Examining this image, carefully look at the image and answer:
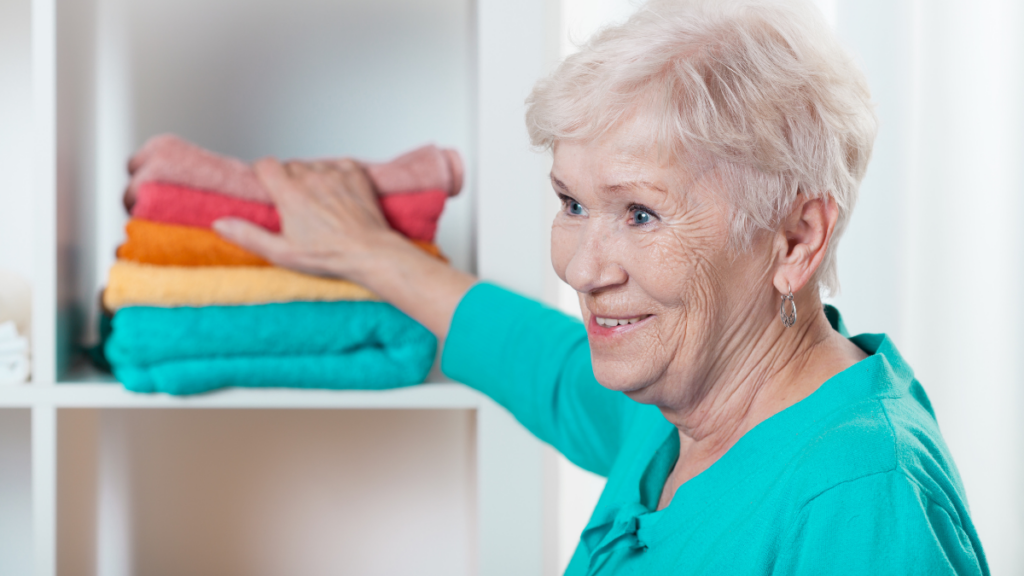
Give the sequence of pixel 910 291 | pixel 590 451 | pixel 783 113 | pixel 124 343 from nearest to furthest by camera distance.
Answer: pixel 783 113, pixel 124 343, pixel 590 451, pixel 910 291

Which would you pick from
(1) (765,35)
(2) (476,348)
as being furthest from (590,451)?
(1) (765,35)

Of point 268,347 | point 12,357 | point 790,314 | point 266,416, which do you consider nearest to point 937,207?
point 790,314

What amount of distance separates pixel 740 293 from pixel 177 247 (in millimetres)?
643

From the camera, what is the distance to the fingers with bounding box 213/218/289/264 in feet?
3.00

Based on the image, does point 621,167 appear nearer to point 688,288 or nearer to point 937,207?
point 688,288

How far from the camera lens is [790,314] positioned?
2.16ft

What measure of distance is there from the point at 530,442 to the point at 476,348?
5.3 inches

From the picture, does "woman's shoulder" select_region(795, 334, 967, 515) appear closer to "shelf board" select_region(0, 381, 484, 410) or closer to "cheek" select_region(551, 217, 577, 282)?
"cheek" select_region(551, 217, 577, 282)

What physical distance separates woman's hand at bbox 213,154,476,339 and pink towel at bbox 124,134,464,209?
2cm

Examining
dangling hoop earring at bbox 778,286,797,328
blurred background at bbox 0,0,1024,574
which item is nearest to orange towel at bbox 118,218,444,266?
blurred background at bbox 0,0,1024,574

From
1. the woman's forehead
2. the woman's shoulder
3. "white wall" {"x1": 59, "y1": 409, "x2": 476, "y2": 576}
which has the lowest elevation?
"white wall" {"x1": 59, "y1": 409, "x2": 476, "y2": 576}

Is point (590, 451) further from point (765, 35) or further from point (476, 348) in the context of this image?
point (765, 35)

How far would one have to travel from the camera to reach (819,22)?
24.8 inches

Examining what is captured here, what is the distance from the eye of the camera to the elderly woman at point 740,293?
56 cm
